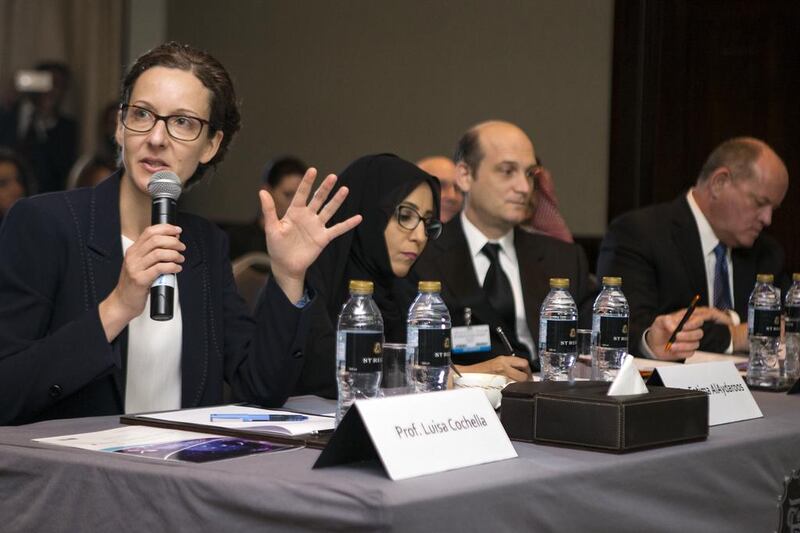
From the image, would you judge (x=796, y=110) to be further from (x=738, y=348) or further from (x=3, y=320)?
(x=3, y=320)

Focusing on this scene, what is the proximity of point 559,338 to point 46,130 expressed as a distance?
6163mm

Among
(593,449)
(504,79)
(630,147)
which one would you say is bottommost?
(593,449)

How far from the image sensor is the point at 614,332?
2.73 metres

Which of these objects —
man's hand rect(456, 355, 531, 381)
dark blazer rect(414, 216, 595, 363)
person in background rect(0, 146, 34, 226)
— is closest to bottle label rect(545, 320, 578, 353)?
man's hand rect(456, 355, 531, 381)

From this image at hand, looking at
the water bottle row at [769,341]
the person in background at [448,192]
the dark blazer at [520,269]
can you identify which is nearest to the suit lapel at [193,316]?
the dark blazer at [520,269]

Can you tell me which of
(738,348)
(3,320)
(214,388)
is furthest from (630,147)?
(3,320)

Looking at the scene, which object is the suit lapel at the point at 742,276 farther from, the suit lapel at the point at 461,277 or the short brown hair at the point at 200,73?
the short brown hair at the point at 200,73

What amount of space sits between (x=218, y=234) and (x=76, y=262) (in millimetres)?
427

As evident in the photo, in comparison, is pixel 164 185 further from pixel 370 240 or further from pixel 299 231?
pixel 370 240

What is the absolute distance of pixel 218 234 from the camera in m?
2.73

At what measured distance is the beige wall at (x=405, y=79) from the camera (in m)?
6.50

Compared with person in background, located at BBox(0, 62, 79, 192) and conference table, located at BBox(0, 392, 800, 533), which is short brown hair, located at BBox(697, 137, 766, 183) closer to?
conference table, located at BBox(0, 392, 800, 533)

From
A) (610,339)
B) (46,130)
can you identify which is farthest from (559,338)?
(46,130)

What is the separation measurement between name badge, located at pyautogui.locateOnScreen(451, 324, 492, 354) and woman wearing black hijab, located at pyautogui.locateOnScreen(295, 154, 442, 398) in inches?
7.6
